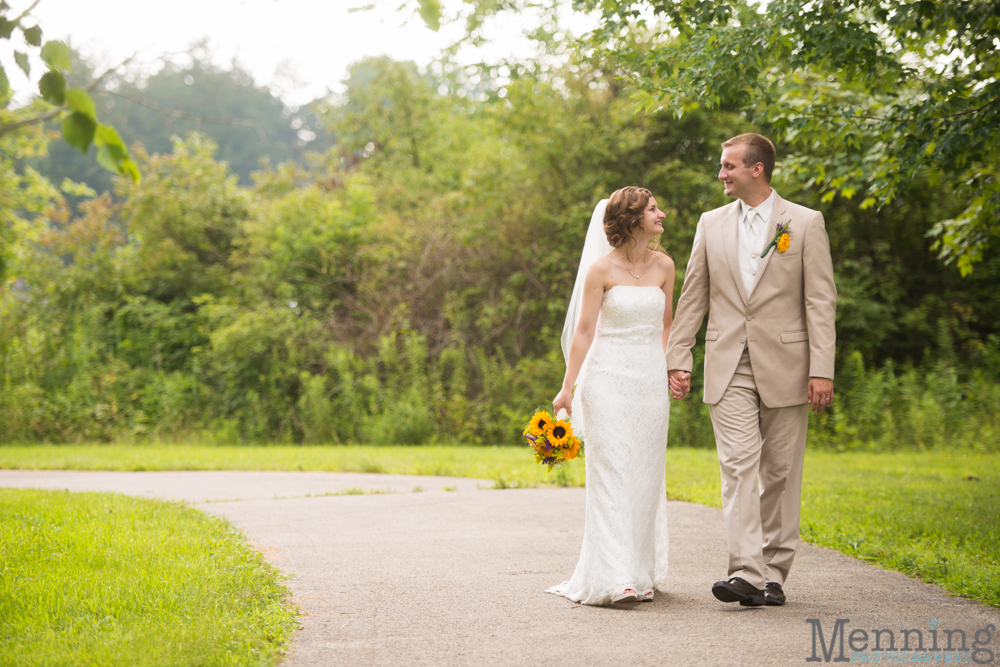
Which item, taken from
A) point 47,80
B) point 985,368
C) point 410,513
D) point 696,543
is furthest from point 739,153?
point 985,368

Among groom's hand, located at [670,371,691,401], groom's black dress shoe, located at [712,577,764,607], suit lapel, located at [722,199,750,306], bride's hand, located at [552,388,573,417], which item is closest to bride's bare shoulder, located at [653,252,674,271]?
suit lapel, located at [722,199,750,306]

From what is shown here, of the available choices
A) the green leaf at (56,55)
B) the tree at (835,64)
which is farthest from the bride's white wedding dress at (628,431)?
the green leaf at (56,55)

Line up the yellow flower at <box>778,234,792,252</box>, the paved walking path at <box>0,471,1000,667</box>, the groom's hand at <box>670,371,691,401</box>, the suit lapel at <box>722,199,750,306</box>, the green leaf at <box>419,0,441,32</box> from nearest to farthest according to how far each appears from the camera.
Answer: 1. the green leaf at <box>419,0,441,32</box>
2. the paved walking path at <box>0,471,1000,667</box>
3. the yellow flower at <box>778,234,792,252</box>
4. the suit lapel at <box>722,199,750,306</box>
5. the groom's hand at <box>670,371,691,401</box>

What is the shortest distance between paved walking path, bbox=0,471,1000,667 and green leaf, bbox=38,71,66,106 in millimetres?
2548

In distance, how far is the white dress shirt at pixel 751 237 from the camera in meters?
4.88

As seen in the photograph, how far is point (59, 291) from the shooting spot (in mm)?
18266

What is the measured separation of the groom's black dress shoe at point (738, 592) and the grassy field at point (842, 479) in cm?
130

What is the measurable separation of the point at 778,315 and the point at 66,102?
3796 millimetres

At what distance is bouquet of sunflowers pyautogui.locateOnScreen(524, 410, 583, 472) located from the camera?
5176mm

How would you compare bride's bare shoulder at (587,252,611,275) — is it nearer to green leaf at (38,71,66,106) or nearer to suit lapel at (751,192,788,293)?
suit lapel at (751,192,788,293)

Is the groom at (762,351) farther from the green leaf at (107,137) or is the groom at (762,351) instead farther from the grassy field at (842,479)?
the green leaf at (107,137)

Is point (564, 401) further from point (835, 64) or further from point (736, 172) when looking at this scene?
point (835, 64)

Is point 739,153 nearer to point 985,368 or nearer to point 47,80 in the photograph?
point 47,80

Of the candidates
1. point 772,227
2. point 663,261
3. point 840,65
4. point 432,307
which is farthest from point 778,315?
point 432,307
